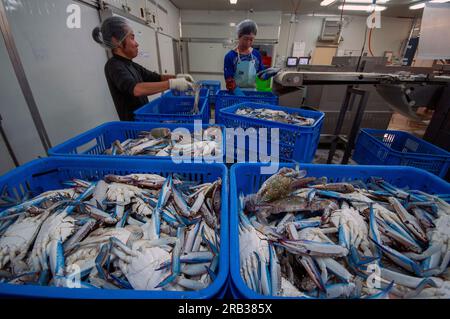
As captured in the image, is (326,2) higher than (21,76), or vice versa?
(326,2)

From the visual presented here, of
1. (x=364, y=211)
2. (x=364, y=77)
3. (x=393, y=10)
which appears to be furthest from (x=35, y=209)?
(x=393, y=10)

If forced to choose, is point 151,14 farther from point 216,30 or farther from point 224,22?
point 224,22

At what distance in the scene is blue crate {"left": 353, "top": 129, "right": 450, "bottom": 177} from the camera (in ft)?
4.19

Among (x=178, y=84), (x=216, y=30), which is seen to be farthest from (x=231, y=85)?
(x=216, y=30)

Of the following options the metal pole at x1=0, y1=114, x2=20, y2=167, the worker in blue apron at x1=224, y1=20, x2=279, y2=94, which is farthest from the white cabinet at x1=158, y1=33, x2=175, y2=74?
the metal pole at x1=0, y1=114, x2=20, y2=167

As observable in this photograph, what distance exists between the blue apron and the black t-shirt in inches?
50.7

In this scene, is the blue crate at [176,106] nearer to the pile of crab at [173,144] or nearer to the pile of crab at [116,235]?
the pile of crab at [173,144]

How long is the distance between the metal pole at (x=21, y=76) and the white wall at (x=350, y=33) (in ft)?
24.0

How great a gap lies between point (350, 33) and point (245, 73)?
6520 mm

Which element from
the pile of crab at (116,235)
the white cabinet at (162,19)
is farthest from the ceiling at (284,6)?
the pile of crab at (116,235)

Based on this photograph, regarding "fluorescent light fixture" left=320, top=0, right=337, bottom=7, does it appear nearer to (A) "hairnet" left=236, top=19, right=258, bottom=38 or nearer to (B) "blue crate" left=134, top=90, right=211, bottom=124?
(A) "hairnet" left=236, top=19, right=258, bottom=38

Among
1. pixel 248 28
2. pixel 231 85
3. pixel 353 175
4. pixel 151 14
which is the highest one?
pixel 151 14

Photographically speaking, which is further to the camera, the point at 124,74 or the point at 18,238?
the point at 124,74

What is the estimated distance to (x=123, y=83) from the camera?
1.46 m
